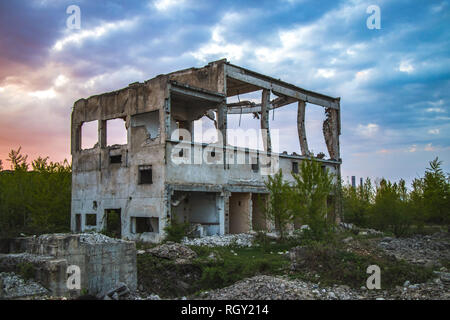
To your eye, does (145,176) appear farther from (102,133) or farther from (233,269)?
(233,269)

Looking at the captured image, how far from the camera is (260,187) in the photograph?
1056 inches

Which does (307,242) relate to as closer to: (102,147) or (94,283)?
(94,283)

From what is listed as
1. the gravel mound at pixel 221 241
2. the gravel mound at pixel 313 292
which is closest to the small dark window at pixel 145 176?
the gravel mound at pixel 221 241

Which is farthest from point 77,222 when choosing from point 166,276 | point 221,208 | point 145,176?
point 166,276

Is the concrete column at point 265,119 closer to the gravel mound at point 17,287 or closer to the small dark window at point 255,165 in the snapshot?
the small dark window at point 255,165

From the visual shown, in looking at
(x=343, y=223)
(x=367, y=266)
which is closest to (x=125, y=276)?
(x=367, y=266)

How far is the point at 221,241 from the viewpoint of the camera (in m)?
21.3

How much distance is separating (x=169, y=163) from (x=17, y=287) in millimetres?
11057

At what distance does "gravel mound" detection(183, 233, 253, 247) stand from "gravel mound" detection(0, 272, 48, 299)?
919 cm

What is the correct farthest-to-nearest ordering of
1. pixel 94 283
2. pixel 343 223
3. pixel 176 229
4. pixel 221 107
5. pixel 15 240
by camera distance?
pixel 343 223 < pixel 221 107 < pixel 176 229 < pixel 15 240 < pixel 94 283

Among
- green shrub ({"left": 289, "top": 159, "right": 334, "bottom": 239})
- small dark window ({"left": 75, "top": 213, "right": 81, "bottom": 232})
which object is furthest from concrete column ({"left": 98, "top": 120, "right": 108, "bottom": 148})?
green shrub ({"left": 289, "top": 159, "right": 334, "bottom": 239})

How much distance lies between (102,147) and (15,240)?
907 cm

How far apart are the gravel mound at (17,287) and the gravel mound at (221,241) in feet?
30.1

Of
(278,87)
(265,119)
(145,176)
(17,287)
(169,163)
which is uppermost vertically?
(278,87)
